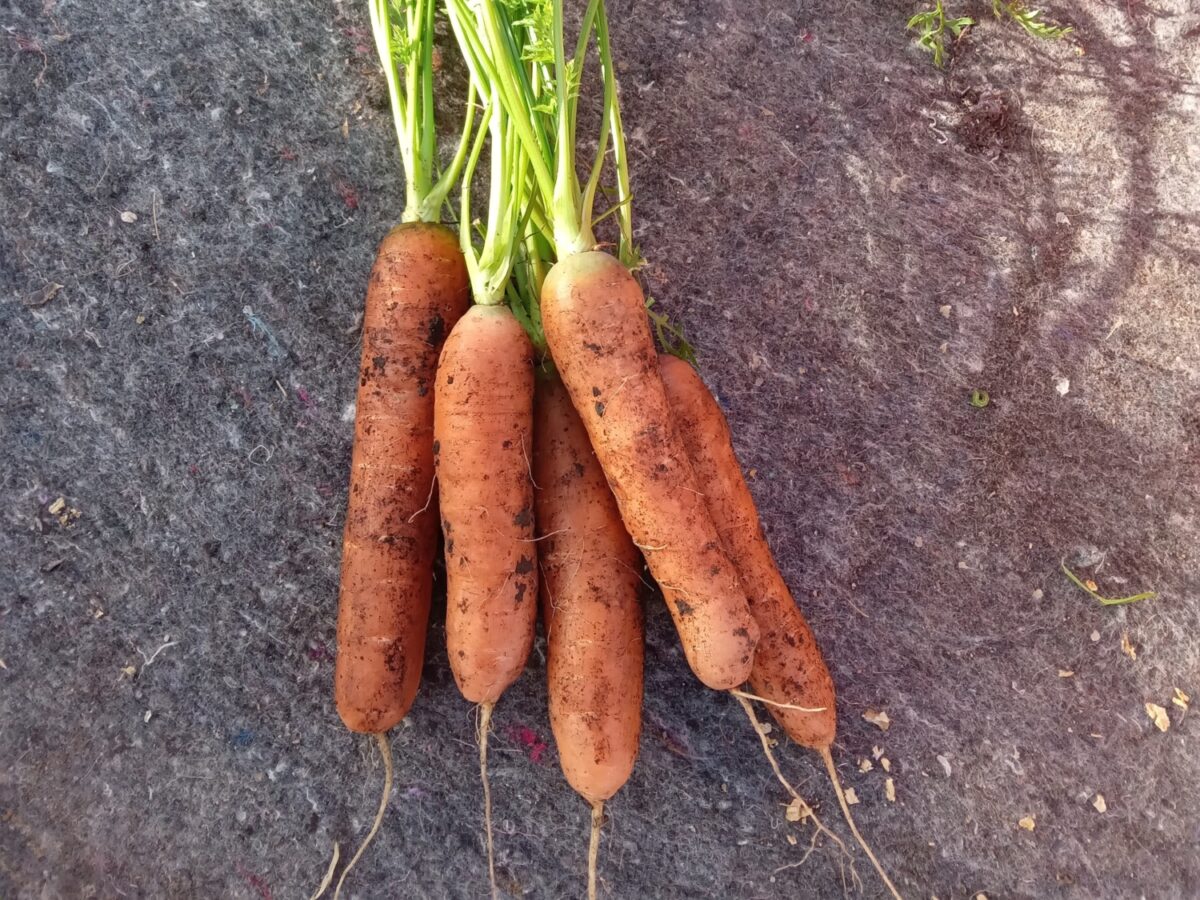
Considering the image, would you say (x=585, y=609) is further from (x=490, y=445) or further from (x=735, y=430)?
(x=735, y=430)

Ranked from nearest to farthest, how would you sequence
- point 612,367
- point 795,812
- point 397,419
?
point 612,367 → point 397,419 → point 795,812

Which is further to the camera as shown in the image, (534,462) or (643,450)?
(534,462)

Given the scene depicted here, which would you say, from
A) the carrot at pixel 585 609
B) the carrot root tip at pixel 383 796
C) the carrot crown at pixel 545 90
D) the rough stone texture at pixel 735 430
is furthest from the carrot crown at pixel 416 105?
the carrot root tip at pixel 383 796

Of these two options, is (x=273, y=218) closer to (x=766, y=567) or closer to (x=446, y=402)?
(x=446, y=402)

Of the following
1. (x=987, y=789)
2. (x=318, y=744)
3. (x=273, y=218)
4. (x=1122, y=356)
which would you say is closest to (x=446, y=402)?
(x=273, y=218)

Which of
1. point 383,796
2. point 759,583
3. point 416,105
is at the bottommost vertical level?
point 383,796

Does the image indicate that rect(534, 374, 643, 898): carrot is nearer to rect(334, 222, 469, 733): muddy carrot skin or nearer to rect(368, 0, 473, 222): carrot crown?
rect(334, 222, 469, 733): muddy carrot skin

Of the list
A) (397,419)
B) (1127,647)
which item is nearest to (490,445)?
(397,419)
